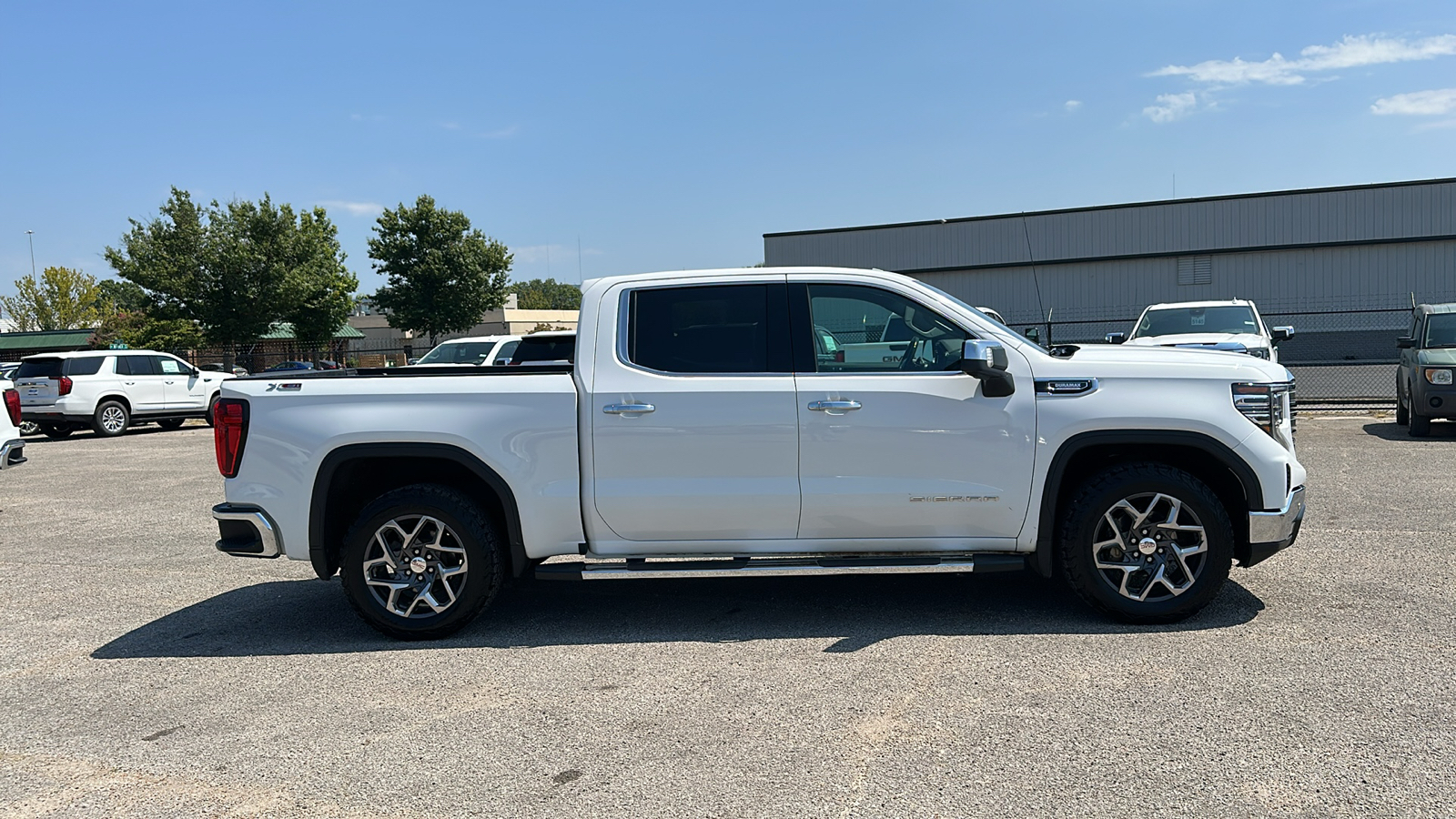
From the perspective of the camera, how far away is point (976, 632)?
212 inches

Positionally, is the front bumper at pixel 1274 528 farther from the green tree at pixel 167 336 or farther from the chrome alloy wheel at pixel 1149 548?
the green tree at pixel 167 336

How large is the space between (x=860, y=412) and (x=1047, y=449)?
95cm

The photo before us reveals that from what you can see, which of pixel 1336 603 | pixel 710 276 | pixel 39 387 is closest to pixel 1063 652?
pixel 1336 603

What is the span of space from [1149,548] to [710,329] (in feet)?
8.20

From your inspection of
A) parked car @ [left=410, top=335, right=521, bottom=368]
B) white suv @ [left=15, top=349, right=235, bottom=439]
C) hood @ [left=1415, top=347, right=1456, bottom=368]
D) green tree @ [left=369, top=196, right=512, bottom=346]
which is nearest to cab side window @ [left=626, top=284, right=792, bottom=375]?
hood @ [left=1415, top=347, right=1456, bottom=368]

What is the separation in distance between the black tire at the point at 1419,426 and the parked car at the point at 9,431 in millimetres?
16220

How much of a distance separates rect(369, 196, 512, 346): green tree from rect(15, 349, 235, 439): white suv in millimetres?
29141

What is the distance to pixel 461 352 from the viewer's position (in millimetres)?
18641

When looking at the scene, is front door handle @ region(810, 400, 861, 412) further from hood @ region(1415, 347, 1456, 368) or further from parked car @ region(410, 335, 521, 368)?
parked car @ region(410, 335, 521, 368)

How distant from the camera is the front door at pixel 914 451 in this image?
5336 millimetres

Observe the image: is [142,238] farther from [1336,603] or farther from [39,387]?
[1336,603]

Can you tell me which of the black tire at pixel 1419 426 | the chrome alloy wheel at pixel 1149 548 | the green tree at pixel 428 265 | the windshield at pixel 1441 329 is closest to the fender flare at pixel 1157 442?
the chrome alloy wheel at pixel 1149 548

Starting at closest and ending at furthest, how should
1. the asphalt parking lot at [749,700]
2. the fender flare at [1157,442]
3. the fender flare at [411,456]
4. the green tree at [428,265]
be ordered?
the asphalt parking lot at [749,700] < the fender flare at [1157,442] < the fender flare at [411,456] < the green tree at [428,265]

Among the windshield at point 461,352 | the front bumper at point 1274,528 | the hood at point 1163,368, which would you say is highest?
the windshield at point 461,352
